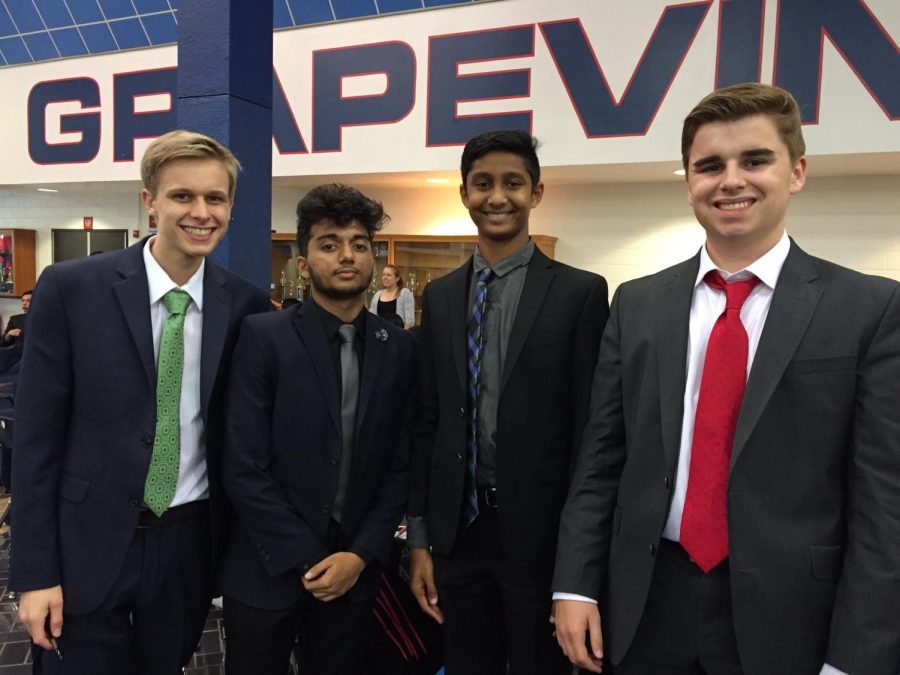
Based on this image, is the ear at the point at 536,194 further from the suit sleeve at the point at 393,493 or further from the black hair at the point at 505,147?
the suit sleeve at the point at 393,493

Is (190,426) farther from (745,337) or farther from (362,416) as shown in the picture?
(745,337)

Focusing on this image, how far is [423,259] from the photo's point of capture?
816cm

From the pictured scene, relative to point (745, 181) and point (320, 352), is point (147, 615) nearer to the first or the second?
point (320, 352)

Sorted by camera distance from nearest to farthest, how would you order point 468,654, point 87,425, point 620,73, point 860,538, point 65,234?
point 860,538 → point 87,425 → point 468,654 → point 620,73 → point 65,234

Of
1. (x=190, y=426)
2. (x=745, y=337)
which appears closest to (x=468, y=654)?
(x=190, y=426)

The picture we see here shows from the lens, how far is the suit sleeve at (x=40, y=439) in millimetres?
1646

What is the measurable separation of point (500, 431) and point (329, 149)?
6375mm

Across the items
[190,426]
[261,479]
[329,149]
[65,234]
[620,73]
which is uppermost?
[620,73]

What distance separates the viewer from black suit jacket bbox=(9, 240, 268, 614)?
166 centimetres

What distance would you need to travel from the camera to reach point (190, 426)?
181 centimetres

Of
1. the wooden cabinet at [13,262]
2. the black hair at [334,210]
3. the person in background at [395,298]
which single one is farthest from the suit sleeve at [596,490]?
the wooden cabinet at [13,262]

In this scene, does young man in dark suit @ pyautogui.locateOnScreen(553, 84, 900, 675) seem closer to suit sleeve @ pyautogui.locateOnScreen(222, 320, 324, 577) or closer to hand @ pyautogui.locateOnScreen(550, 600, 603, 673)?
hand @ pyautogui.locateOnScreen(550, 600, 603, 673)

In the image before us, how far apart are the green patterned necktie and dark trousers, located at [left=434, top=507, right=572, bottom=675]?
0.77 meters

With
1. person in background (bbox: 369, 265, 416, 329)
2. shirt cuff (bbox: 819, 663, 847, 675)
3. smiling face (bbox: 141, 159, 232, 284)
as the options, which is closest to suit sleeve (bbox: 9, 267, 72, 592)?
smiling face (bbox: 141, 159, 232, 284)
